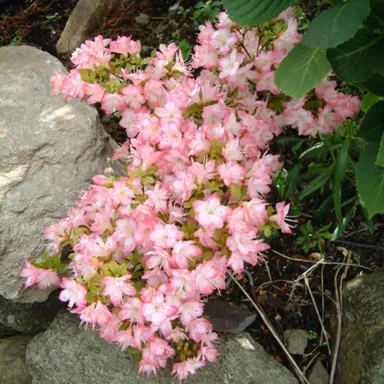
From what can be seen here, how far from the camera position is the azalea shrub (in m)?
1.54

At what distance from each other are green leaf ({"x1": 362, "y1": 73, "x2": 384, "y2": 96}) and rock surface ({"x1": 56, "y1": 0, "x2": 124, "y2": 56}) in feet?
6.39

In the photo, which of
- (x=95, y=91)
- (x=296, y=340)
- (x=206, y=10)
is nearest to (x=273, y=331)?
(x=296, y=340)

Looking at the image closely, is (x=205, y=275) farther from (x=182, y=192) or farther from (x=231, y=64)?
(x=231, y=64)

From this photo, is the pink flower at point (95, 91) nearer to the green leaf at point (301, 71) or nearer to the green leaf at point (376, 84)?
the green leaf at point (301, 71)

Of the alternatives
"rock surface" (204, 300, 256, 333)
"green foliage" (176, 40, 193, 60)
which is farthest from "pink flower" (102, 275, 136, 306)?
"green foliage" (176, 40, 193, 60)

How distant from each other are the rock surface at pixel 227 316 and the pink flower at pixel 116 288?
0.74 meters

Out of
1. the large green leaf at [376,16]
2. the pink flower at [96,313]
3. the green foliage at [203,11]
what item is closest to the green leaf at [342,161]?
the large green leaf at [376,16]

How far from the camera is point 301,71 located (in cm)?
139

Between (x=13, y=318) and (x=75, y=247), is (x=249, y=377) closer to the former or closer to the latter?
(x=75, y=247)

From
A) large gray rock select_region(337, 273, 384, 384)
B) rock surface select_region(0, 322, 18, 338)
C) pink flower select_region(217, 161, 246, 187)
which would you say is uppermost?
pink flower select_region(217, 161, 246, 187)

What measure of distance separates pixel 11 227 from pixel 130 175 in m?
0.70

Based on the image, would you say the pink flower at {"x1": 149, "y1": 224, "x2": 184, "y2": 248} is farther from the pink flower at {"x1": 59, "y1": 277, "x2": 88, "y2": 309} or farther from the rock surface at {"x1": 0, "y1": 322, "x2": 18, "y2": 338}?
the rock surface at {"x1": 0, "y1": 322, "x2": 18, "y2": 338}

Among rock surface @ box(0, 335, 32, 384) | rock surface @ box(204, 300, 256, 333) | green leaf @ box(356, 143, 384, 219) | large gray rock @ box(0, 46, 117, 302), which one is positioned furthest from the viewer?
rock surface @ box(0, 335, 32, 384)

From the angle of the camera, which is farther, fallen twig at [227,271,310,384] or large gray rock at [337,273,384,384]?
Answer: fallen twig at [227,271,310,384]
